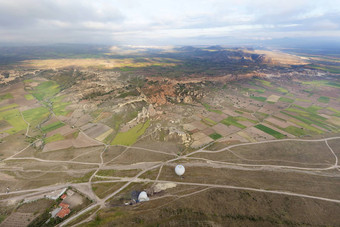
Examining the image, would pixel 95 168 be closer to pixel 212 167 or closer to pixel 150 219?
pixel 150 219

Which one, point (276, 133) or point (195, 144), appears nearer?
point (195, 144)

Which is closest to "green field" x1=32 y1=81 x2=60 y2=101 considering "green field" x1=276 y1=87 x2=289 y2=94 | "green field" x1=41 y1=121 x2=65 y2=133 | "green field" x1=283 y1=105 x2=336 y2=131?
"green field" x1=41 y1=121 x2=65 y2=133

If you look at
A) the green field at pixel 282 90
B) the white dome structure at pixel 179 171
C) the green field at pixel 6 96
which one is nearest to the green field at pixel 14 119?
the green field at pixel 6 96

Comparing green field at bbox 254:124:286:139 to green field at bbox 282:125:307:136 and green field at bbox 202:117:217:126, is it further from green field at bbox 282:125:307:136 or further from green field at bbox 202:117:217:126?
green field at bbox 202:117:217:126

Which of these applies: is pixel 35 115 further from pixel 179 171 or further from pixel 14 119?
pixel 179 171

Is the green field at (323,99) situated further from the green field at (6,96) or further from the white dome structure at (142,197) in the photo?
the green field at (6,96)

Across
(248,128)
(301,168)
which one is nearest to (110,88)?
(248,128)

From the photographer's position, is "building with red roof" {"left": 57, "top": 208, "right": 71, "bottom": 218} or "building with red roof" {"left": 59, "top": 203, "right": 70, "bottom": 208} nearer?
"building with red roof" {"left": 57, "top": 208, "right": 71, "bottom": 218}
